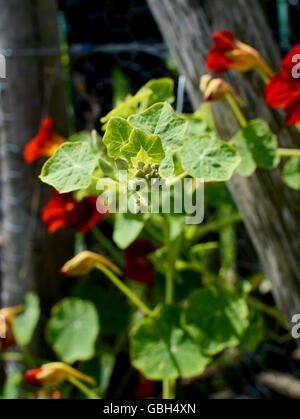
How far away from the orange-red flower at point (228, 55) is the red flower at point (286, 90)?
0.07 m

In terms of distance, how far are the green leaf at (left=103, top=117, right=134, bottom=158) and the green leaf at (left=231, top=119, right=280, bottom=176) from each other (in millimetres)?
283

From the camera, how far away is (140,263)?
3.48 ft

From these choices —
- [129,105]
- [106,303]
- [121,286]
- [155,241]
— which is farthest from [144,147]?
[106,303]

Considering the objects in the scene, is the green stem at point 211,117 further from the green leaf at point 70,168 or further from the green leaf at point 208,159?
the green leaf at point 70,168

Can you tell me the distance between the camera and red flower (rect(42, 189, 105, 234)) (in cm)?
97

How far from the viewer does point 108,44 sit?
1446mm

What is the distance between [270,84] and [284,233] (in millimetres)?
319

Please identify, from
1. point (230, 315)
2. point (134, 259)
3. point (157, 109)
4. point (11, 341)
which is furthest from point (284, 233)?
point (11, 341)

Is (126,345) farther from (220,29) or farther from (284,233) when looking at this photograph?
(220,29)

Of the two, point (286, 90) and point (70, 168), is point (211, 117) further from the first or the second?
point (70, 168)

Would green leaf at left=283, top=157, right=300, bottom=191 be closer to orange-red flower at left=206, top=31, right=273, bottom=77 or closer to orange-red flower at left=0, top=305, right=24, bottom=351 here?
orange-red flower at left=206, top=31, right=273, bottom=77

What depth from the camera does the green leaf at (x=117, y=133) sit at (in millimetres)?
574

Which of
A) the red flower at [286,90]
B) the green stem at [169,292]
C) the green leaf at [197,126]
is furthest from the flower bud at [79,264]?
the red flower at [286,90]

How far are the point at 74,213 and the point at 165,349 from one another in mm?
309
